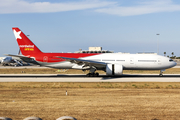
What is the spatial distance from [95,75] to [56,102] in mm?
19221

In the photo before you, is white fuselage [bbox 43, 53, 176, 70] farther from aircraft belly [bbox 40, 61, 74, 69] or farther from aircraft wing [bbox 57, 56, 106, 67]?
aircraft wing [bbox 57, 56, 106, 67]

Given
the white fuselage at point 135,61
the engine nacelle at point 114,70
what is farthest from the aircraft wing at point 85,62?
the engine nacelle at point 114,70

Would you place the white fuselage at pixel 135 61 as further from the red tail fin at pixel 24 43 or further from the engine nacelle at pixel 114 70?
the red tail fin at pixel 24 43

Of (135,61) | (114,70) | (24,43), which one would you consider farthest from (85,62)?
(24,43)

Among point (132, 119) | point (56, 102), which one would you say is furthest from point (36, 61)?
point (132, 119)

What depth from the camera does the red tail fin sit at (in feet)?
118

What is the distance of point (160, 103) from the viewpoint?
15.0 metres

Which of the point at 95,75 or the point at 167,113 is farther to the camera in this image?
the point at 95,75

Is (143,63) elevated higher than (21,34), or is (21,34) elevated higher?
(21,34)

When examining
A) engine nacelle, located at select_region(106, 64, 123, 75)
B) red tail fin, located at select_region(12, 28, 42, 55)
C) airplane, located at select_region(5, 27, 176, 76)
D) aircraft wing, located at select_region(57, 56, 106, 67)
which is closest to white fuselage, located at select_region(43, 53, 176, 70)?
airplane, located at select_region(5, 27, 176, 76)

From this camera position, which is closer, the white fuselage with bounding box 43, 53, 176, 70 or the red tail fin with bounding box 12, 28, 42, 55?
the white fuselage with bounding box 43, 53, 176, 70

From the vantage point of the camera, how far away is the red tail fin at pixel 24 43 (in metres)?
36.1

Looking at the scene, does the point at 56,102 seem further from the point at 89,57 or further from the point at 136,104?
the point at 89,57

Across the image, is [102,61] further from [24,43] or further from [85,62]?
[24,43]
